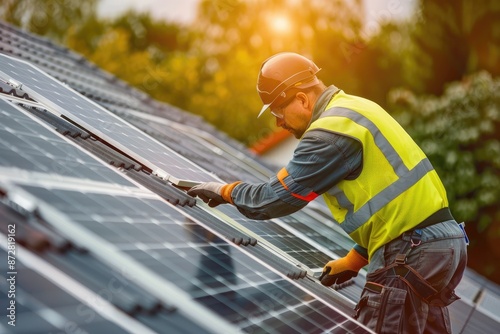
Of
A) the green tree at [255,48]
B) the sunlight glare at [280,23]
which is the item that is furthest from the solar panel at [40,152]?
the sunlight glare at [280,23]

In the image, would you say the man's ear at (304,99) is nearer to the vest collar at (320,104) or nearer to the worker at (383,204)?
the vest collar at (320,104)

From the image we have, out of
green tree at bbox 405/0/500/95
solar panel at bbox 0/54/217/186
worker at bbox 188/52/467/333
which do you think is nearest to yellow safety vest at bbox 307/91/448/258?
worker at bbox 188/52/467/333

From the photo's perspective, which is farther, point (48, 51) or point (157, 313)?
point (48, 51)

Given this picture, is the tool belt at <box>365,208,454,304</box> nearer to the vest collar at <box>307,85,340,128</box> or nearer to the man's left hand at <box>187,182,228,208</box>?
the vest collar at <box>307,85,340,128</box>

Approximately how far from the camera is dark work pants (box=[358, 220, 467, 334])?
3.68m

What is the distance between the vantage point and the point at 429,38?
25.8 m

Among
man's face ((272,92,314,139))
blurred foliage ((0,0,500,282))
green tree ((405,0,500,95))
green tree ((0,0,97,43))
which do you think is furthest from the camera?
green tree ((0,0,97,43))

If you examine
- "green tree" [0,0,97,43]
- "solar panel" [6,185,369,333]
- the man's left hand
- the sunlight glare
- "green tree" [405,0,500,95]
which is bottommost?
"solar panel" [6,185,369,333]

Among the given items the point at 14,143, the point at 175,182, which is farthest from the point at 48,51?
the point at 14,143

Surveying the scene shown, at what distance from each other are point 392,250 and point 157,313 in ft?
6.24

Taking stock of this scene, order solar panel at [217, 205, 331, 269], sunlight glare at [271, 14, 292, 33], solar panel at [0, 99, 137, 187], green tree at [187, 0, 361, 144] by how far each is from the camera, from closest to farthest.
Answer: solar panel at [0, 99, 137, 187]
solar panel at [217, 205, 331, 269]
green tree at [187, 0, 361, 144]
sunlight glare at [271, 14, 292, 33]

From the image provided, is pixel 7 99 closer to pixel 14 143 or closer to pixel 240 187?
pixel 14 143

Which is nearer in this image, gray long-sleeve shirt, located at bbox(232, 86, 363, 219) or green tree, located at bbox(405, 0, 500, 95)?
gray long-sleeve shirt, located at bbox(232, 86, 363, 219)

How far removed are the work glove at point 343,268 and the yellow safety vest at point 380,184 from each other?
46 cm
